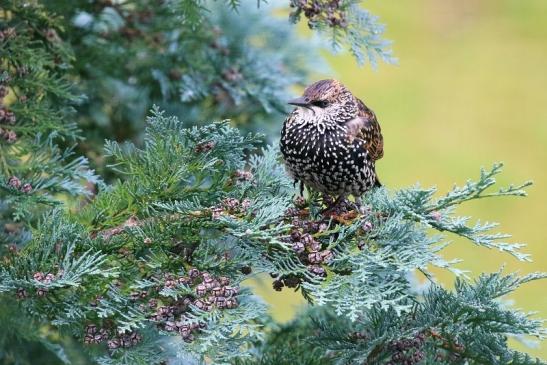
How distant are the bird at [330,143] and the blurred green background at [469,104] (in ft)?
9.13

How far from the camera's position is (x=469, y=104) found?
7469 millimetres

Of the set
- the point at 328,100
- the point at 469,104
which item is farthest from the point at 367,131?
the point at 469,104

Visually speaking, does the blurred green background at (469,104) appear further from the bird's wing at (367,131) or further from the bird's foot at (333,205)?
the bird's foot at (333,205)

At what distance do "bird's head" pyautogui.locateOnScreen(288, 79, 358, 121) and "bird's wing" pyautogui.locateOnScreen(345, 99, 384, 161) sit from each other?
31 millimetres

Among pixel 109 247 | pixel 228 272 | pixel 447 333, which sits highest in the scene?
pixel 447 333

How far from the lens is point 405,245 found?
1.77m

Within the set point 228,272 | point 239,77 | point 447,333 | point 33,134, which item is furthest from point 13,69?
point 447,333

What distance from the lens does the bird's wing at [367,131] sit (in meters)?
2.50

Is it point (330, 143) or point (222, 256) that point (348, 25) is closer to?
point (330, 143)

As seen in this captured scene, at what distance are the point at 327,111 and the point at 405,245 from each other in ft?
2.71

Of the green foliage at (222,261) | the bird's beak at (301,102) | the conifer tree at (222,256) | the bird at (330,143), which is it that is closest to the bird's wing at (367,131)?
the bird at (330,143)

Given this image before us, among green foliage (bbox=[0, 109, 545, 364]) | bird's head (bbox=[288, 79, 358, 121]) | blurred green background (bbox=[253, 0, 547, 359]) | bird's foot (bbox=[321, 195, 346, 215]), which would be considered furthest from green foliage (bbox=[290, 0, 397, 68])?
blurred green background (bbox=[253, 0, 547, 359])

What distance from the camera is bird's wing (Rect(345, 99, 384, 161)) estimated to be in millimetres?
2504

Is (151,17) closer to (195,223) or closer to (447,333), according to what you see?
(195,223)
